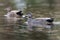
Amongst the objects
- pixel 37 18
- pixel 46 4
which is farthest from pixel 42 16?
pixel 46 4

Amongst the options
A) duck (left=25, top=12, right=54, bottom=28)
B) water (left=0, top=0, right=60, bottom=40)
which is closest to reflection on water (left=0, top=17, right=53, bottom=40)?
water (left=0, top=0, right=60, bottom=40)

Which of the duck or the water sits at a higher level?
the duck

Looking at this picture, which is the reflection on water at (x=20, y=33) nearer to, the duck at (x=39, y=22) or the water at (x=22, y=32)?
the water at (x=22, y=32)

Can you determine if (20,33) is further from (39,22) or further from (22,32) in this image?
(39,22)

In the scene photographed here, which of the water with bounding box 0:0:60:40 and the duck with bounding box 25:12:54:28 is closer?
the water with bounding box 0:0:60:40

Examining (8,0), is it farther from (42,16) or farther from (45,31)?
(45,31)

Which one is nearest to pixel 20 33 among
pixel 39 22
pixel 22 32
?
pixel 22 32

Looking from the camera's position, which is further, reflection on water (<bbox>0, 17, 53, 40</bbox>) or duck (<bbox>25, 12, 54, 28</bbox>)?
duck (<bbox>25, 12, 54, 28</bbox>)

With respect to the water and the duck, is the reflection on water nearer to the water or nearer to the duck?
the water

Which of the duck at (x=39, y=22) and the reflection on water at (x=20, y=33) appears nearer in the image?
the reflection on water at (x=20, y=33)

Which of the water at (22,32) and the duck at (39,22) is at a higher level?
the duck at (39,22)

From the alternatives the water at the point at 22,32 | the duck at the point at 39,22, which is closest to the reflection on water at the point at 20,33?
the water at the point at 22,32

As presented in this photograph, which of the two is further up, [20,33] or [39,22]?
[39,22]

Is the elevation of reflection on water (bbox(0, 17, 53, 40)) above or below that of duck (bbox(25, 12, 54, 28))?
below
